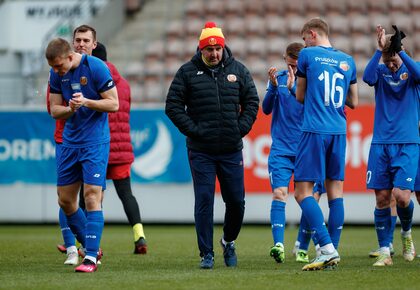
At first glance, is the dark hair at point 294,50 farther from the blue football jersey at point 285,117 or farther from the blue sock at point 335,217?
the blue sock at point 335,217

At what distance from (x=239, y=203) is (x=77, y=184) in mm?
1554

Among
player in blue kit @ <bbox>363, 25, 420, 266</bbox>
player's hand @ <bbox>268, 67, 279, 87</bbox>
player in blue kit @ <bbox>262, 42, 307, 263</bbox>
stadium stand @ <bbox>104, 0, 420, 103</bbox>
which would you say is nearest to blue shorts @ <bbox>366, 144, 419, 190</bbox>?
player in blue kit @ <bbox>363, 25, 420, 266</bbox>

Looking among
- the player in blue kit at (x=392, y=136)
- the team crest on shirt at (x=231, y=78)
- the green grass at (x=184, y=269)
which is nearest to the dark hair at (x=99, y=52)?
the team crest on shirt at (x=231, y=78)

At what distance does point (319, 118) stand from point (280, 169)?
180cm

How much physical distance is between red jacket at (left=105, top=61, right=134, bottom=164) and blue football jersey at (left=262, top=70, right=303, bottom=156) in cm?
189

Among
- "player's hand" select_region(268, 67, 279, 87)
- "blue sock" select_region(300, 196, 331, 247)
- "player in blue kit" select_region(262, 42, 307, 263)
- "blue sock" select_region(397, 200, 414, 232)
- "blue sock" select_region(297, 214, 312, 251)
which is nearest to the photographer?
"blue sock" select_region(300, 196, 331, 247)

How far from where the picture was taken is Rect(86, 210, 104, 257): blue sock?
9.34 metres

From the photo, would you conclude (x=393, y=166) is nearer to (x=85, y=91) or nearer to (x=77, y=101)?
(x=85, y=91)

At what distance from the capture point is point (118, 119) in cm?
1201

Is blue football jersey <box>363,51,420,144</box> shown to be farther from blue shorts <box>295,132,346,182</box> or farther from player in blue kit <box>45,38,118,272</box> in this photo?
player in blue kit <box>45,38,118,272</box>

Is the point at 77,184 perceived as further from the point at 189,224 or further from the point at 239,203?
the point at 189,224

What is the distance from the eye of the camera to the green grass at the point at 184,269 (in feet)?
27.2

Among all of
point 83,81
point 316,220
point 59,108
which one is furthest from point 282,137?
point 59,108

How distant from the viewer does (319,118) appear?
926 centimetres
